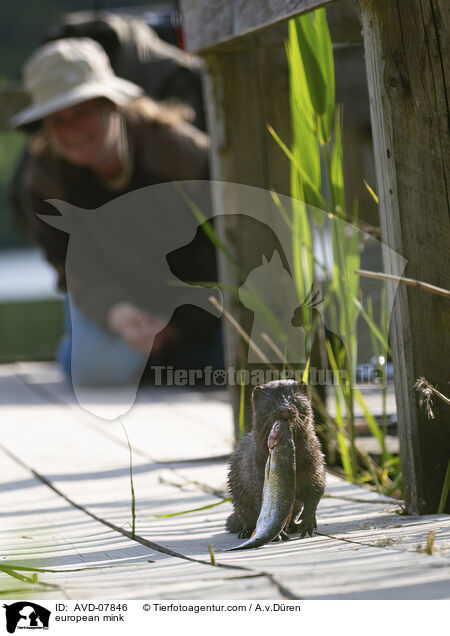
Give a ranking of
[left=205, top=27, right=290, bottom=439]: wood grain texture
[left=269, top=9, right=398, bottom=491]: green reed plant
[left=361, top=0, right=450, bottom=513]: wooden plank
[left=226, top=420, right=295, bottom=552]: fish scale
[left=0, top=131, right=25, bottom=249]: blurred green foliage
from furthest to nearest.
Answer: [left=0, top=131, right=25, bottom=249]: blurred green foliage, [left=205, top=27, right=290, bottom=439]: wood grain texture, [left=269, top=9, right=398, bottom=491]: green reed plant, [left=361, top=0, right=450, bottom=513]: wooden plank, [left=226, top=420, right=295, bottom=552]: fish scale

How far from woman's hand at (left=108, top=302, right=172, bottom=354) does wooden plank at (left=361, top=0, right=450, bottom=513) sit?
2.54 m

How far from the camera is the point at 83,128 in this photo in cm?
431

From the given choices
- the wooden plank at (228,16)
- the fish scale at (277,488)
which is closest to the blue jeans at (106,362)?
the wooden plank at (228,16)

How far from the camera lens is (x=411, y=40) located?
6.79ft

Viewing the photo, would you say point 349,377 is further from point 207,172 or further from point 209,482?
point 207,172

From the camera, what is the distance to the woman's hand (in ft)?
15.1

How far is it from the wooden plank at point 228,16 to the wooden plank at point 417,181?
0.64 ft

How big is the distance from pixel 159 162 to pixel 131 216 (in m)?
0.29

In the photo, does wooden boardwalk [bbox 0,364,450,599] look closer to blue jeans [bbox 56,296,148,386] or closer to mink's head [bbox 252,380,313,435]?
mink's head [bbox 252,380,313,435]

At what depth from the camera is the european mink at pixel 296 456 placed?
6.33ft
